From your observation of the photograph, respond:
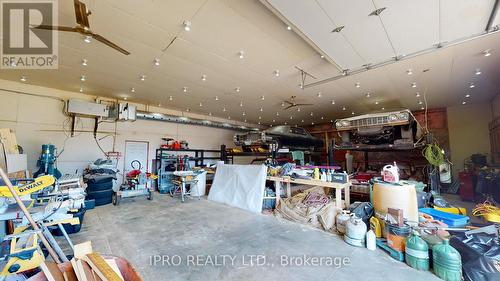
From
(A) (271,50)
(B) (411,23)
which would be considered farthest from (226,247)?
(B) (411,23)

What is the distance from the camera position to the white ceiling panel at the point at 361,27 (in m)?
2.46

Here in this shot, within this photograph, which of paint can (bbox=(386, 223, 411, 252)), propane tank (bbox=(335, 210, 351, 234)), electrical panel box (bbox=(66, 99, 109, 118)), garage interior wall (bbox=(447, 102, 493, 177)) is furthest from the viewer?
garage interior wall (bbox=(447, 102, 493, 177))

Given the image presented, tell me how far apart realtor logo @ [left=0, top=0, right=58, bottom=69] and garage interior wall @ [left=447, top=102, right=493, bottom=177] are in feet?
41.9

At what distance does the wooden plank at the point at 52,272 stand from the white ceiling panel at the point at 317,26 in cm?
320

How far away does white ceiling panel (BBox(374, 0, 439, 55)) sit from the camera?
249cm

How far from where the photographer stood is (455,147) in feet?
26.2

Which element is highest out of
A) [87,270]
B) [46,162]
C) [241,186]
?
[46,162]

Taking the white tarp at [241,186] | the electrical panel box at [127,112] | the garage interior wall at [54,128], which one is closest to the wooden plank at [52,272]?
the white tarp at [241,186]

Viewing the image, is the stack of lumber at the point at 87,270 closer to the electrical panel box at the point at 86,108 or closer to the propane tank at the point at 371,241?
the propane tank at the point at 371,241

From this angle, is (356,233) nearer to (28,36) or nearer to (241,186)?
(241,186)

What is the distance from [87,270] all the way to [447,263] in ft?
11.3

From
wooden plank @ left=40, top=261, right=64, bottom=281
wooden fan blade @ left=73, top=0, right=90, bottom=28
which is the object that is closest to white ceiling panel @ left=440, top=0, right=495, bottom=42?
wooden fan blade @ left=73, top=0, right=90, bottom=28

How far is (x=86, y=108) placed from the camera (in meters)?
6.15

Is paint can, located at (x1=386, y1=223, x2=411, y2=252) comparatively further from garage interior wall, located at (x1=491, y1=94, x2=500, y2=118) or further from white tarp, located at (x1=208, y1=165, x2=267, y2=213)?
garage interior wall, located at (x1=491, y1=94, x2=500, y2=118)
